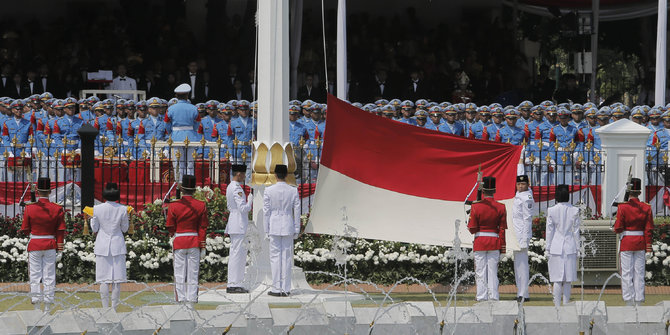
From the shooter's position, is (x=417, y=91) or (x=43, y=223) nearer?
(x=43, y=223)

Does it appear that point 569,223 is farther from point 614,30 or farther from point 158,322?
point 614,30

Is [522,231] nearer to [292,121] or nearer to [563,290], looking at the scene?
[563,290]

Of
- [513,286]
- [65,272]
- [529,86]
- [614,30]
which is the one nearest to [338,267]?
[513,286]

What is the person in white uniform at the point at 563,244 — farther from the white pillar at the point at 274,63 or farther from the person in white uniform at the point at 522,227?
the white pillar at the point at 274,63

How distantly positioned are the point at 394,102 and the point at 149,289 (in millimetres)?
6710

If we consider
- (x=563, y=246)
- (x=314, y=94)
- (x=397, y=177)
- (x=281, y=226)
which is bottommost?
(x=563, y=246)

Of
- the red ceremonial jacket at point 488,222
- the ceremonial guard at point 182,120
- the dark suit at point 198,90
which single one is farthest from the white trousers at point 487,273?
the dark suit at point 198,90

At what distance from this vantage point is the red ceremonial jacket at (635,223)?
14859 mm

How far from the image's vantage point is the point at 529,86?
27031 mm

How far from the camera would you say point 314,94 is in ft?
82.9

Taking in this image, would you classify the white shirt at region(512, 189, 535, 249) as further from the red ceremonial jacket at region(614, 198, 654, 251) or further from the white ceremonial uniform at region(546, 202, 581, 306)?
the red ceremonial jacket at region(614, 198, 654, 251)

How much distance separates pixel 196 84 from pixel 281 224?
1108cm

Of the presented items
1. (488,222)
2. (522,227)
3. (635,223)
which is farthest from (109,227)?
(635,223)

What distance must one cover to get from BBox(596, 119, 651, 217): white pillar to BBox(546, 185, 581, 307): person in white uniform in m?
2.51
